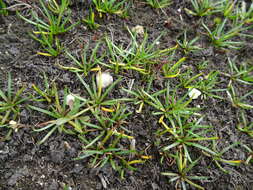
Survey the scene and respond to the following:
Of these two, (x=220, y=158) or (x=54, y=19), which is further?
(x=54, y=19)

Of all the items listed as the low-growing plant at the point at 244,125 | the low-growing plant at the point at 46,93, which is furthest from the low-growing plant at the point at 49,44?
the low-growing plant at the point at 244,125

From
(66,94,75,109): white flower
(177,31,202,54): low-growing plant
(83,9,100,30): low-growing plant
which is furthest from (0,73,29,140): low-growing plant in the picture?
(177,31,202,54): low-growing plant

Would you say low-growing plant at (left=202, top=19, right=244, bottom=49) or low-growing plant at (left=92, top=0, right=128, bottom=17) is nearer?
low-growing plant at (left=92, top=0, right=128, bottom=17)

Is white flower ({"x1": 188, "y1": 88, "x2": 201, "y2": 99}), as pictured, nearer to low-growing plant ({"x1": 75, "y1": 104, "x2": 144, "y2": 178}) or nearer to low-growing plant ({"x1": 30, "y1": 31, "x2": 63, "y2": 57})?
low-growing plant ({"x1": 75, "y1": 104, "x2": 144, "y2": 178})

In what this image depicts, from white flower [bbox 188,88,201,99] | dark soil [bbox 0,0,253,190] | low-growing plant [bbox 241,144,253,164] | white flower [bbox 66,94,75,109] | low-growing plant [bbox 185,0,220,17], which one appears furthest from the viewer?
low-growing plant [bbox 185,0,220,17]

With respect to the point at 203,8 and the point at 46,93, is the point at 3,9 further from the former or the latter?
the point at 203,8

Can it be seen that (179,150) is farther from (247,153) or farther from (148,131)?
(247,153)

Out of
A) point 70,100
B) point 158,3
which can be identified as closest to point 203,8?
point 158,3
